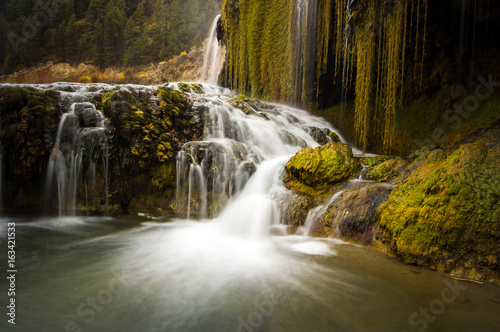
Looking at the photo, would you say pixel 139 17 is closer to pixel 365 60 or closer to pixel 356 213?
pixel 365 60

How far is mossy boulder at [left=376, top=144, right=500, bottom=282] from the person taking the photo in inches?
122

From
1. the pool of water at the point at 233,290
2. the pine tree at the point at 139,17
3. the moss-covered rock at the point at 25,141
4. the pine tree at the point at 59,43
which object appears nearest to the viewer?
the pool of water at the point at 233,290

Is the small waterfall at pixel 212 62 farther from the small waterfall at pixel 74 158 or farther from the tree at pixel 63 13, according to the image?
the tree at pixel 63 13

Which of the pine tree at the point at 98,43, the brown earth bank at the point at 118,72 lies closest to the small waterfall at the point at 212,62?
the brown earth bank at the point at 118,72

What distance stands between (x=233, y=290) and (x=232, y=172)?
377 centimetres

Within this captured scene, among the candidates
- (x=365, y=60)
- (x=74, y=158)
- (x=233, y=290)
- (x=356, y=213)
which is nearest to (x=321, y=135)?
(x=365, y=60)

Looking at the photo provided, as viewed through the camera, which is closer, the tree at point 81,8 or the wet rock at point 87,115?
the wet rock at point 87,115

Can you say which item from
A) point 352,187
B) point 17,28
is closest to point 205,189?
point 352,187

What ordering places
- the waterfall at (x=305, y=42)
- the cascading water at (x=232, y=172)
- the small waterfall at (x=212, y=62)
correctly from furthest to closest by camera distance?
the small waterfall at (x=212, y=62), the waterfall at (x=305, y=42), the cascading water at (x=232, y=172)

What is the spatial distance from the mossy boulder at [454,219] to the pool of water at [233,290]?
0.25 meters

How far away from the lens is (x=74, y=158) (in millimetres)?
6441

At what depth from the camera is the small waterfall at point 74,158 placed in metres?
6.37

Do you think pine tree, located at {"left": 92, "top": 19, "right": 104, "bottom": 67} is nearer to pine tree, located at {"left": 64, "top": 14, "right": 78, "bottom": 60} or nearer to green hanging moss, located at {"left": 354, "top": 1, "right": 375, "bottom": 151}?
pine tree, located at {"left": 64, "top": 14, "right": 78, "bottom": 60}

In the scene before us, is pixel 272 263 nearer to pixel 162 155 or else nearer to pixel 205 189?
pixel 205 189
